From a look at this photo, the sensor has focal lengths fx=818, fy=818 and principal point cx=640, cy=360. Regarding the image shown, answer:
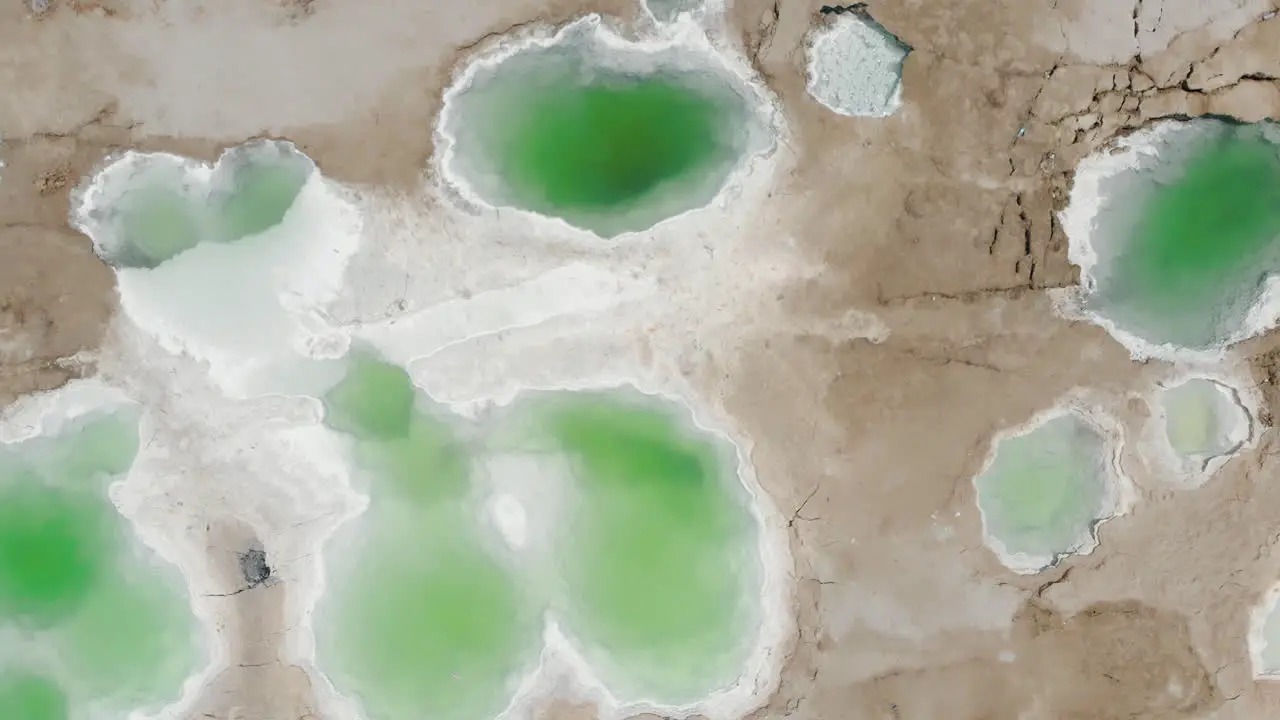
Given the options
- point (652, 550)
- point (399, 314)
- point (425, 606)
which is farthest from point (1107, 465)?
point (399, 314)

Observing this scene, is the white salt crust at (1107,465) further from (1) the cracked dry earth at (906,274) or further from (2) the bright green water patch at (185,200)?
(2) the bright green water patch at (185,200)

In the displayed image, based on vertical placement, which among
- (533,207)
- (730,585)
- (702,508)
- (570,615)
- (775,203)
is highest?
(775,203)

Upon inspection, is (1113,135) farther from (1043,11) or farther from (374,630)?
(374,630)

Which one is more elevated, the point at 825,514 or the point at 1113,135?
the point at 1113,135

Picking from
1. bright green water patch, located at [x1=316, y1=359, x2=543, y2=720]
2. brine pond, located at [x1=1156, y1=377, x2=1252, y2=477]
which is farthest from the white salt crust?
bright green water patch, located at [x1=316, y1=359, x2=543, y2=720]

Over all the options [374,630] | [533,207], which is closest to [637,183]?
[533,207]

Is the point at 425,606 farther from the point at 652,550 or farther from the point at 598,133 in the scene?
the point at 598,133

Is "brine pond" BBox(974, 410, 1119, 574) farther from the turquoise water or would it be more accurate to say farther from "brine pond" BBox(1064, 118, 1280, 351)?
"brine pond" BBox(1064, 118, 1280, 351)
